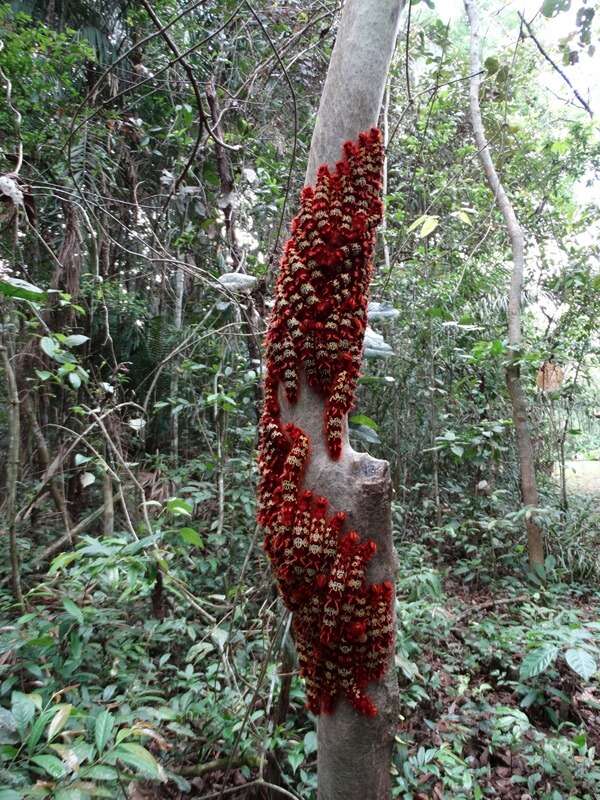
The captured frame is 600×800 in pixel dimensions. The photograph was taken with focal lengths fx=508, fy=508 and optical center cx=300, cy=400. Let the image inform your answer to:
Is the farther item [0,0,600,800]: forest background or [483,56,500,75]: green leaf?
[483,56,500,75]: green leaf

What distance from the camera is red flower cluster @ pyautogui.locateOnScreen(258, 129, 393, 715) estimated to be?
89cm

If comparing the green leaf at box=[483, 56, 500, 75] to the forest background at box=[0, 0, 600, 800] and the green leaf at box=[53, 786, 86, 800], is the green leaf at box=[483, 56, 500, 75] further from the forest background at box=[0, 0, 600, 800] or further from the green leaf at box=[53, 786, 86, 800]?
the green leaf at box=[53, 786, 86, 800]

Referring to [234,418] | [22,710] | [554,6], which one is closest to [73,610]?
[22,710]

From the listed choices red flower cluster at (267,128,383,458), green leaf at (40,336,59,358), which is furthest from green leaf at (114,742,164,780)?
green leaf at (40,336,59,358)

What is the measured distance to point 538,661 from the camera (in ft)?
6.44

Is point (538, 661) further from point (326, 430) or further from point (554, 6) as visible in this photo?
point (554, 6)

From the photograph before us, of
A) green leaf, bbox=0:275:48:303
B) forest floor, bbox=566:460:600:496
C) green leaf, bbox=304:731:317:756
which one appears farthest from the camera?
forest floor, bbox=566:460:600:496

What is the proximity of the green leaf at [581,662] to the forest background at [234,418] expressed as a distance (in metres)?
0.02

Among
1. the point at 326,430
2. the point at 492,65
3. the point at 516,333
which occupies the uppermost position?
the point at 492,65

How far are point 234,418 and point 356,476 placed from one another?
3032 mm

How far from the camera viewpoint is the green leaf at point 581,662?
5.62 feet

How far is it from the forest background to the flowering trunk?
40 centimetres

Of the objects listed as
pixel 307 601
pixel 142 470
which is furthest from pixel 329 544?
pixel 142 470

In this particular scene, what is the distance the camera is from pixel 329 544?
2.89 feet
